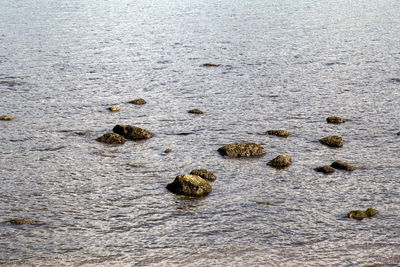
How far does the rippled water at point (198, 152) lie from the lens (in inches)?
679

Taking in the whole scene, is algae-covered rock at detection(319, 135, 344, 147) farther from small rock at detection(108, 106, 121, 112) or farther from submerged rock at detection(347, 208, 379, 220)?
small rock at detection(108, 106, 121, 112)

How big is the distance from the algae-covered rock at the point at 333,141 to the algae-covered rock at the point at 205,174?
6416 mm

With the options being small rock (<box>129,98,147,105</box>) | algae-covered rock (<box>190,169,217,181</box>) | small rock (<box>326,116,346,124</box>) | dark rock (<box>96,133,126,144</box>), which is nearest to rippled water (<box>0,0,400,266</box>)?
algae-covered rock (<box>190,169,217,181</box>)

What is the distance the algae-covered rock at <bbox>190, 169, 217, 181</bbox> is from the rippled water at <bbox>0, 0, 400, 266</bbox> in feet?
0.79

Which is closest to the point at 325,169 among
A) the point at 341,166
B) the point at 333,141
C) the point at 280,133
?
the point at 341,166

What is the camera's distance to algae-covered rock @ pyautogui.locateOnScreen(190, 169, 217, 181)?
22.0 m

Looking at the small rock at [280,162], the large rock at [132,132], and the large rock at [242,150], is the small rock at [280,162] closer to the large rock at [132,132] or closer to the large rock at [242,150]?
the large rock at [242,150]

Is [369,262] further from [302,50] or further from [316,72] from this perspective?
[302,50]

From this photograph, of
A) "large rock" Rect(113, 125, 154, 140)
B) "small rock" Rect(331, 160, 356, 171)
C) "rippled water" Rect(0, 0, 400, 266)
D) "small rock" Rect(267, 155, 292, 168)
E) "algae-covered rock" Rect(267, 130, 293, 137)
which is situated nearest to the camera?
"rippled water" Rect(0, 0, 400, 266)

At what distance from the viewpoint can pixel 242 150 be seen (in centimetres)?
2472

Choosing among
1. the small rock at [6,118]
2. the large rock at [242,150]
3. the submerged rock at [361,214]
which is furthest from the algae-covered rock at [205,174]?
the small rock at [6,118]

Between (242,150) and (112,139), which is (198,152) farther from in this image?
(112,139)

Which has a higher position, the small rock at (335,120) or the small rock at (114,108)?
the small rock at (335,120)

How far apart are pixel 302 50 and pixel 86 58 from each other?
1881 cm
